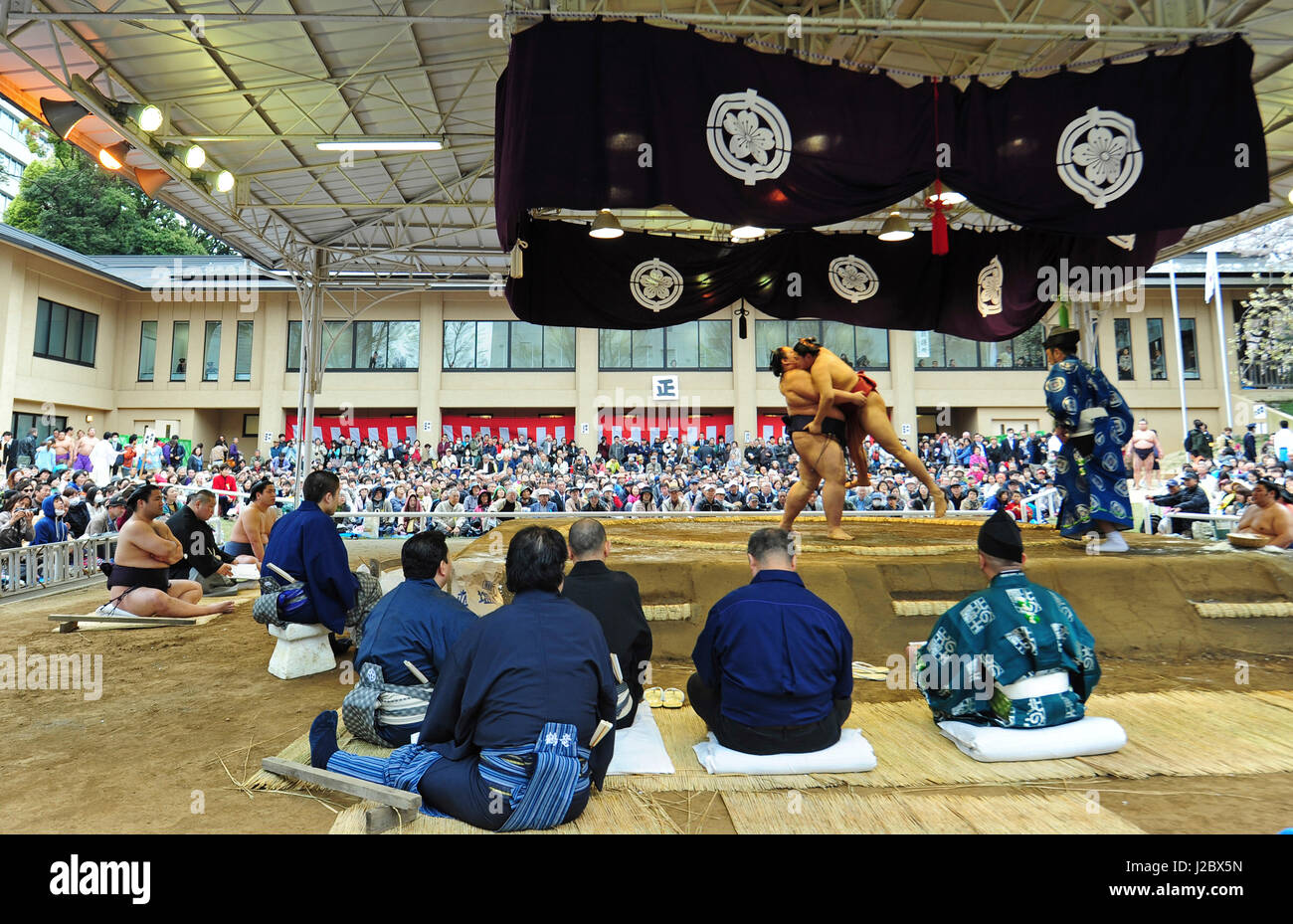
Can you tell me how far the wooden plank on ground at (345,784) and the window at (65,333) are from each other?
52.8ft

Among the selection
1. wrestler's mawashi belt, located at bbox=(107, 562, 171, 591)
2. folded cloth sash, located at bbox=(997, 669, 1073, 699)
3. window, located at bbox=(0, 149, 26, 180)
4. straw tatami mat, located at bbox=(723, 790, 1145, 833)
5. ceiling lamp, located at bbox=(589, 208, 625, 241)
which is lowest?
straw tatami mat, located at bbox=(723, 790, 1145, 833)

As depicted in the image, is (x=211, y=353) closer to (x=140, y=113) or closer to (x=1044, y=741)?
(x=140, y=113)

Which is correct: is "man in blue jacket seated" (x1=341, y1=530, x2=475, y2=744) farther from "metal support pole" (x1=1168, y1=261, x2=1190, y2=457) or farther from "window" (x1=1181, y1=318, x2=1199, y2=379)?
"window" (x1=1181, y1=318, x2=1199, y2=379)

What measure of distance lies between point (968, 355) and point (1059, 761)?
15.9m

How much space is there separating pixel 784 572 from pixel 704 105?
2.92 meters

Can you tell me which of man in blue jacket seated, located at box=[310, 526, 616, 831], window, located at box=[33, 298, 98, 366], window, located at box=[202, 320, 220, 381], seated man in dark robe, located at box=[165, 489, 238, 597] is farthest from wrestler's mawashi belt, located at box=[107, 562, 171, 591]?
window, located at box=[202, 320, 220, 381]

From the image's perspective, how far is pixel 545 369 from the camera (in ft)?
54.3

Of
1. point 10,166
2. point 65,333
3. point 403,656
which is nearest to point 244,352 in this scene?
point 65,333

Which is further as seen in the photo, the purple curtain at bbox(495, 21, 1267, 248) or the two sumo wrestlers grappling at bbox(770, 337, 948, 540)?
the two sumo wrestlers grappling at bbox(770, 337, 948, 540)

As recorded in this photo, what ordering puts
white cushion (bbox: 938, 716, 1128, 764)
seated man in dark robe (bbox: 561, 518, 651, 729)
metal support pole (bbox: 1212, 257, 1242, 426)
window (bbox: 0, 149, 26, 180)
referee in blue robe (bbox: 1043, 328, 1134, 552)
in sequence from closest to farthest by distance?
white cushion (bbox: 938, 716, 1128, 764)
seated man in dark robe (bbox: 561, 518, 651, 729)
referee in blue robe (bbox: 1043, 328, 1134, 552)
metal support pole (bbox: 1212, 257, 1242, 426)
window (bbox: 0, 149, 26, 180)

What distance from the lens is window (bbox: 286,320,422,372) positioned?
16.5 metres

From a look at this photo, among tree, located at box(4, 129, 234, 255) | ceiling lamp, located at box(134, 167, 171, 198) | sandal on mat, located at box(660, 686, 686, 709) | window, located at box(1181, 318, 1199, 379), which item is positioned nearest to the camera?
sandal on mat, located at box(660, 686, 686, 709)

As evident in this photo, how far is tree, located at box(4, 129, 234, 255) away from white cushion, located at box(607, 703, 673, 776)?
25108 mm

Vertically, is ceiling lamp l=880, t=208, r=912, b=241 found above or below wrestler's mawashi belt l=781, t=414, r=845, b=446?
above
